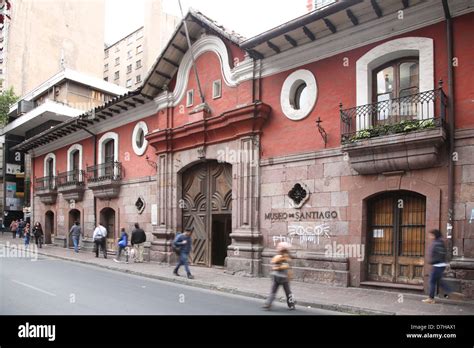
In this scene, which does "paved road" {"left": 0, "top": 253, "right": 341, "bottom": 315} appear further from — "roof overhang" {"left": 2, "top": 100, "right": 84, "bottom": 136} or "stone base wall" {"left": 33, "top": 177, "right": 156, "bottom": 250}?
"roof overhang" {"left": 2, "top": 100, "right": 84, "bottom": 136}

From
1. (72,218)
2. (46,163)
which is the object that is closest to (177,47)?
(72,218)

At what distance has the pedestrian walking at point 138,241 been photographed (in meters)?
18.1

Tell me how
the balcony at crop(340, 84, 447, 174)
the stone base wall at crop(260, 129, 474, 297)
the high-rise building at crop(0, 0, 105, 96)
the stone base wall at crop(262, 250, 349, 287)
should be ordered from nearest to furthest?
1. the stone base wall at crop(260, 129, 474, 297)
2. the balcony at crop(340, 84, 447, 174)
3. the stone base wall at crop(262, 250, 349, 287)
4. the high-rise building at crop(0, 0, 105, 96)

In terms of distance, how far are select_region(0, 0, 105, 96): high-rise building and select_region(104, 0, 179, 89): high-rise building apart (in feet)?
29.8

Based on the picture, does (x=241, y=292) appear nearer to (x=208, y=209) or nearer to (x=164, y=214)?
(x=208, y=209)

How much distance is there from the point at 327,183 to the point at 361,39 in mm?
4158

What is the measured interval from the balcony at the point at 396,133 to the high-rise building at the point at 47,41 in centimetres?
3870

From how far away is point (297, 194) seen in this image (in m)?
13.2

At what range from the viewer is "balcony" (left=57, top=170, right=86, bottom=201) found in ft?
78.2

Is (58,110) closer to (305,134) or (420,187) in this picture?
(305,134)

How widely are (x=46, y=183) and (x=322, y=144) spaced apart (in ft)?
70.0

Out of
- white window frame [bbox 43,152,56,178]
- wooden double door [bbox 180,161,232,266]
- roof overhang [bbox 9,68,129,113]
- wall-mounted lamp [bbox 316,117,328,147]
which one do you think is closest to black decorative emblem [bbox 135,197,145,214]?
wooden double door [bbox 180,161,232,266]

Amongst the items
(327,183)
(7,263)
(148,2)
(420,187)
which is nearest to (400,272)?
(420,187)

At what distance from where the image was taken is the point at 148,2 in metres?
58.4
